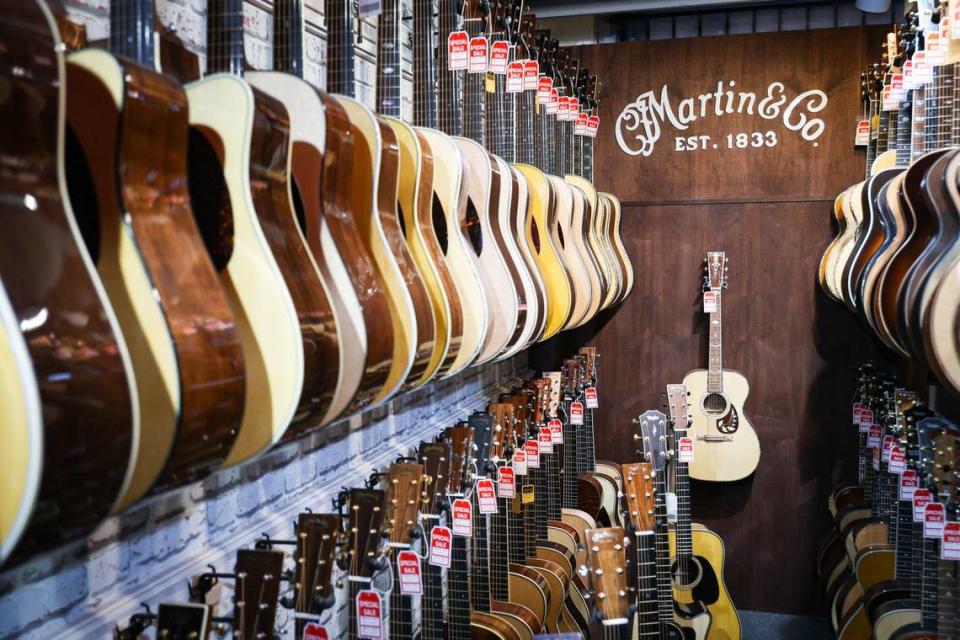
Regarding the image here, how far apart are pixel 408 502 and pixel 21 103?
140 cm

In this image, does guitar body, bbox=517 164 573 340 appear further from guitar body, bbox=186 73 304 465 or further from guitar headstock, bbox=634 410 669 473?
guitar body, bbox=186 73 304 465

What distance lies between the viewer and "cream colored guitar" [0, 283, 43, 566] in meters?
0.64

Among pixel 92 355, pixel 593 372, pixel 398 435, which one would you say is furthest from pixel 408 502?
pixel 593 372

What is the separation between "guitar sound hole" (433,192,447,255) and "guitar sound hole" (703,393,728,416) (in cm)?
263

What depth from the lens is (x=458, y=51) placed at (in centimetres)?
224

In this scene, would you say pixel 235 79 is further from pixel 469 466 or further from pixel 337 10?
pixel 469 466

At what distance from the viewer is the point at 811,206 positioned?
162 inches

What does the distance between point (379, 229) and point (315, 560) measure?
2.02ft

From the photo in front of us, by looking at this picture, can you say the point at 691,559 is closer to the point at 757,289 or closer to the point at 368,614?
the point at 757,289

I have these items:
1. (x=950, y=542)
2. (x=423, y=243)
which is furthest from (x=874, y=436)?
(x=423, y=243)

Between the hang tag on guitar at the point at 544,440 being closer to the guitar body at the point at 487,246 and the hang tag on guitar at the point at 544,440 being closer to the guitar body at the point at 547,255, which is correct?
the guitar body at the point at 547,255

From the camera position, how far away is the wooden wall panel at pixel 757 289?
13.4ft

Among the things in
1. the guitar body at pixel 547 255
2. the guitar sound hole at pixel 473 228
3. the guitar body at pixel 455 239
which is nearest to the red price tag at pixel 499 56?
the guitar body at pixel 547 255

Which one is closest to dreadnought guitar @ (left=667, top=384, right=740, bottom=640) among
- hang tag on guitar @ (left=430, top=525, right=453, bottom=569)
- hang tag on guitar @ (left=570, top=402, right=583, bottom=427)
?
hang tag on guitar @ (left=570, top=402, right=583, bottom=427)
